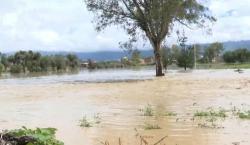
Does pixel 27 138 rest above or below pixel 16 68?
above

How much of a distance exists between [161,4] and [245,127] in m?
25.3

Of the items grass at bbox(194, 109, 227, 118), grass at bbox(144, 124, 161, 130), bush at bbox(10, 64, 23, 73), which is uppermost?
grass at bbox(194, 109, 227, 118)

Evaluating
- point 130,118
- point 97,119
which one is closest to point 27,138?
point 97,119

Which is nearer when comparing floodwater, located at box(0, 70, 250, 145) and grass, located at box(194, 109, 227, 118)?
floodwater, located at box(0, 70, 250, 145)

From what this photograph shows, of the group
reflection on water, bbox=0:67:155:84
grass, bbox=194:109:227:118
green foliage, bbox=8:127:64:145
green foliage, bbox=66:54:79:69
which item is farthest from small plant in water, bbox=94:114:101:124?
green foliage, bbox=66:54:79:69

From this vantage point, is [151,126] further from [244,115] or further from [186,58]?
[186,58]

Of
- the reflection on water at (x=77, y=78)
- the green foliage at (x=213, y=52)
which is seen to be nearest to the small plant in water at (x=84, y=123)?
the reflection on water at (x=77, y=78)

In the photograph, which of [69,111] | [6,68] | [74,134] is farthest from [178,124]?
[6,68]

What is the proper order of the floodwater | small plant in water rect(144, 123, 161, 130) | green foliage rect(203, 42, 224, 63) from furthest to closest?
green foliage rect(203, 42, 224, 63)
small plant in water rect(144, 123, 161, 130)
the floodwater

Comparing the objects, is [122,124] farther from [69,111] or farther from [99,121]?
[69,111]

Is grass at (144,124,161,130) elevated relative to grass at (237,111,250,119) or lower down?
lower down

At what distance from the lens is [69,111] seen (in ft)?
46.3

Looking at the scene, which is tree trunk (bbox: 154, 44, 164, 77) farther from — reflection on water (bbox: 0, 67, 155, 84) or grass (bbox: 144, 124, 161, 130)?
grass (bbox: 144, 124, 161, 130)

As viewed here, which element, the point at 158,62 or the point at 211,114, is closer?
the point at 211,114
